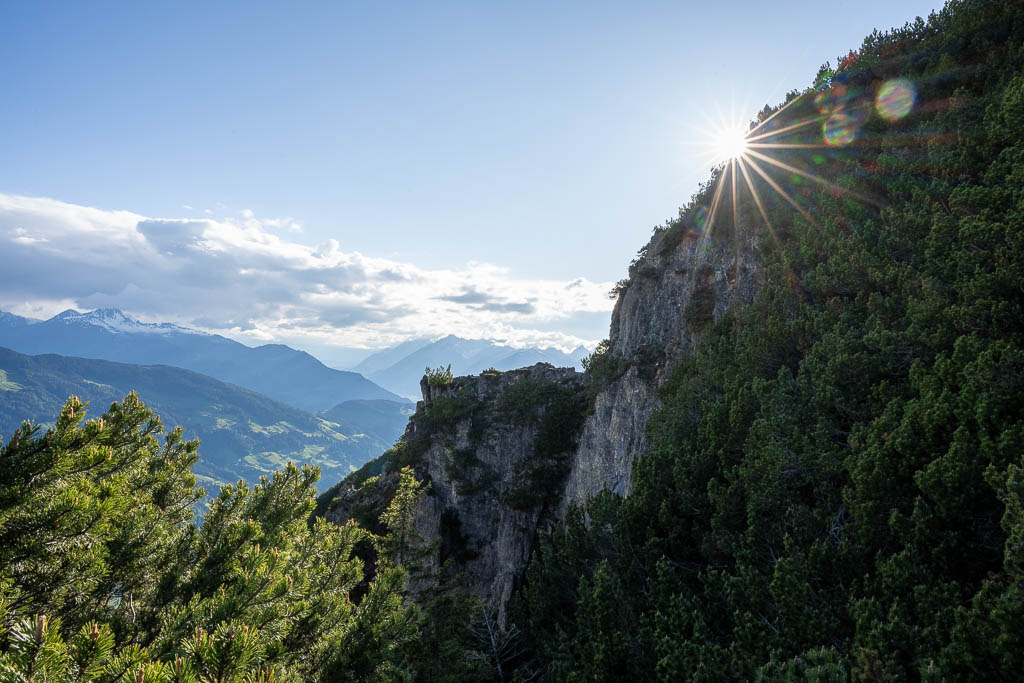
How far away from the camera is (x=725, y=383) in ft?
59.3

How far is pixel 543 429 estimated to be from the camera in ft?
137

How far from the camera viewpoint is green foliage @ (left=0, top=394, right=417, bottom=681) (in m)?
4.05

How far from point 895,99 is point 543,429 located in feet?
103

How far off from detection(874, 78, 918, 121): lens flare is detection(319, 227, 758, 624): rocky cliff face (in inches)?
309

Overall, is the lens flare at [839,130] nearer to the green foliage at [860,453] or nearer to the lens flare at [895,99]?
the green foliage at [860,453]

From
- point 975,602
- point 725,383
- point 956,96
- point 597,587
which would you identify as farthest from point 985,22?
point 597,587

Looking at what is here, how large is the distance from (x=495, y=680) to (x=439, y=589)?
18067 mm

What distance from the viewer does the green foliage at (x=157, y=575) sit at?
405 centimetres

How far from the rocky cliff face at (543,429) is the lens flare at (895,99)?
7.84 meters

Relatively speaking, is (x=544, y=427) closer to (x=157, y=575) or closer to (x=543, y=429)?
(x=543, y=429)

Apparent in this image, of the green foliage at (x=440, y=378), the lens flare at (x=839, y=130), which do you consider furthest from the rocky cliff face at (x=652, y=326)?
the green foliage at (x=440, y=378)

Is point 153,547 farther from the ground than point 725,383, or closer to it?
closer to it

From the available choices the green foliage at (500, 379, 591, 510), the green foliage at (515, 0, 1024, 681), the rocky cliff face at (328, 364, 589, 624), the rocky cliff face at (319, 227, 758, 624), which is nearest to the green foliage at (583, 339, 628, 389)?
the rocky cliff face at (319, 227, 758, 624)

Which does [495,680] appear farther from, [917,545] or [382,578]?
[917,545]
